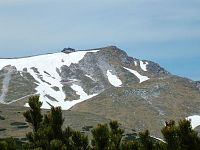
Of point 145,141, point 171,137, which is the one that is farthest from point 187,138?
point 145,141

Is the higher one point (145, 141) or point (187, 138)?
point (187, 138)

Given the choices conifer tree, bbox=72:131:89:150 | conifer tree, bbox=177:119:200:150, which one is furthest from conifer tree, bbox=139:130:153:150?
conifer tree, bbox=72:131:89:150

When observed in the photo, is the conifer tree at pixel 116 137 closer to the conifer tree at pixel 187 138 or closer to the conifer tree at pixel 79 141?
the conifer tree at pixel 79 141

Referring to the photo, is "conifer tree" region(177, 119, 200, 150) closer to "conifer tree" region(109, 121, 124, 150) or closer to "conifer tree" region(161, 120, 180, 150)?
"conifer tree" region(161, 120, 180, 150)

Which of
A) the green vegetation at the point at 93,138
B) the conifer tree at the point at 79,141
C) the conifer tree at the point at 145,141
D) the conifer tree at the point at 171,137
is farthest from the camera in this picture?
the conifer tree at the point at 145,141

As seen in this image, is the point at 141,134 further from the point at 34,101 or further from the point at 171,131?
the point at 34,101

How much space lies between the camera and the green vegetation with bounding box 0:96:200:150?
27.5 meters

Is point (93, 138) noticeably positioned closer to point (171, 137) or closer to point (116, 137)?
point (116, 137)

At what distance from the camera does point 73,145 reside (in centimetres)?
3011

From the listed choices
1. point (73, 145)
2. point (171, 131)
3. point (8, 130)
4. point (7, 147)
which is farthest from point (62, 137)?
point (8, 130)

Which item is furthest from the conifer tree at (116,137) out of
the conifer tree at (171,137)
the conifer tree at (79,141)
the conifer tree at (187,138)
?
the conifer tree at (187,138)

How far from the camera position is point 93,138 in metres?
30.0

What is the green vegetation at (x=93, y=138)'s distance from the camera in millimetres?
27453

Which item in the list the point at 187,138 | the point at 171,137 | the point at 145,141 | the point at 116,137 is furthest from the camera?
the point at 145,141
